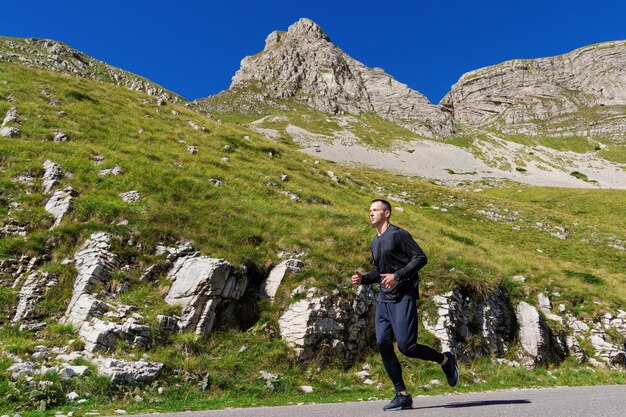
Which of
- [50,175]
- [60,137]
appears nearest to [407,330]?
[50,175]

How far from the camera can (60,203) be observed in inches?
540

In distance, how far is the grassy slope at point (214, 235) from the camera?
9461 mm

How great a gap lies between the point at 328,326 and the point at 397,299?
203 inches

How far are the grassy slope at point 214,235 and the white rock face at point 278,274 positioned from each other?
1.23 feet

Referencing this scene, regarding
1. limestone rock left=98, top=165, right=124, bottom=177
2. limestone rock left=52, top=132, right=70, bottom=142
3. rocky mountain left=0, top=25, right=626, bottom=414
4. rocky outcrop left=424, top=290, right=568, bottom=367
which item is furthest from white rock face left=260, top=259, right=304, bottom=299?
limestone rock left=52, top=132, right=70, bottom=142

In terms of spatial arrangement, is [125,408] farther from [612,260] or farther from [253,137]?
[612,260]

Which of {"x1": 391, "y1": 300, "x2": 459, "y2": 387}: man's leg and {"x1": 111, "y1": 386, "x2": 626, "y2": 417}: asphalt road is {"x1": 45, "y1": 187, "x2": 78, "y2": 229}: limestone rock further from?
{"x1": 391, "y1": 300, "x2": 459, "y2": 387}: man's leg

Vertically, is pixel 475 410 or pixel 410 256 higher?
pixel 410 256

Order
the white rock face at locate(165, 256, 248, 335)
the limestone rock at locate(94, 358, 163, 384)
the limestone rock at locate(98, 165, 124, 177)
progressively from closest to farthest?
the limestone rock at locate(94, 358, 163, 384)
the white rock face at locate(165, 256, 248, 335)
the limestone rock at locate(98, 165, 124, 177)

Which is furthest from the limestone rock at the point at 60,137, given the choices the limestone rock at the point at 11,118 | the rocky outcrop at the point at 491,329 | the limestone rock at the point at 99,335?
the rocky outcrop at the point at 491,329

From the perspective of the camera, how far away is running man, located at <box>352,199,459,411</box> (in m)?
6.70

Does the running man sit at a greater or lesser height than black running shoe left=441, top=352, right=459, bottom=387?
greater

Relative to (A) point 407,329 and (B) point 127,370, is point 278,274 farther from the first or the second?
(A) point 407,329

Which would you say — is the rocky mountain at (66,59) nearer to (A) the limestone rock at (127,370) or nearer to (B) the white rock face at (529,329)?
(B) the white rock face at (529,329)
